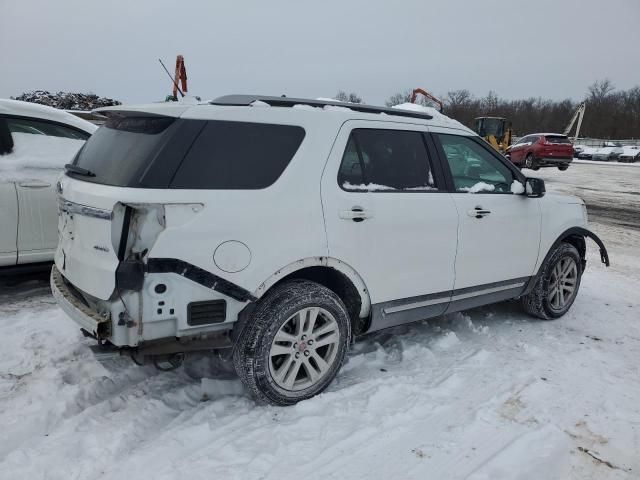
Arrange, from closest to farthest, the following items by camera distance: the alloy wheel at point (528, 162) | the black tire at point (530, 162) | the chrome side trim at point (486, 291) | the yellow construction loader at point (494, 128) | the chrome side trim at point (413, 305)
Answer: the chrome side trim at point (413, 305) < the chrome side trim at point (486, 291) < the black tire at point (530, 162) < the alloy wheel at point (528, 162) < the yellow construction loader at point (494, 128)

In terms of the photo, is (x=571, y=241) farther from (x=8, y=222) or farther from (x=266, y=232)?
(x=8, y=222)

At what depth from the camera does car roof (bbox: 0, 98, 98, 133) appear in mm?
4754

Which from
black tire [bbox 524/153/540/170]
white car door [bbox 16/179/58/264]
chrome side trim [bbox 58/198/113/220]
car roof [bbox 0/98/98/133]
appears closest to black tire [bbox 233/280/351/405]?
chrome side trim [bbox 58/198/113/220]

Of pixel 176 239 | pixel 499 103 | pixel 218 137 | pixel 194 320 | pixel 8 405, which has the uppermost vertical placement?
pixel 499 103

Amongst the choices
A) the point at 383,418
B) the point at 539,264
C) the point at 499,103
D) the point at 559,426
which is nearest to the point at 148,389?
the point at 383,418

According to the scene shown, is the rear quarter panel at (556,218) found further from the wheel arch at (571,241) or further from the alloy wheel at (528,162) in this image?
the alloy wheel at (528,162)

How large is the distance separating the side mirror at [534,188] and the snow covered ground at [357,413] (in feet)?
4.20

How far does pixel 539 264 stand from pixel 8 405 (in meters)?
4.38

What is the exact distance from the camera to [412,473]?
8.32 ft

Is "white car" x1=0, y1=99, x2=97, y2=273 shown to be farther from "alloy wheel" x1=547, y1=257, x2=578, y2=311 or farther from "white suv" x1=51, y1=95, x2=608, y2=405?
"alloy wheel" x1=547, y1=257, x2=578, y2=311

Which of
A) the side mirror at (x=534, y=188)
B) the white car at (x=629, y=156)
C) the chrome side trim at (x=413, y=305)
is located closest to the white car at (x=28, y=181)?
the chrome side trim at (x=413, y=305)

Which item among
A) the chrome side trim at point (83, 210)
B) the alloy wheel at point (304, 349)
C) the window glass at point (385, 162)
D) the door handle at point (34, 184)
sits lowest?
the alloy wheel at point (304, 349)

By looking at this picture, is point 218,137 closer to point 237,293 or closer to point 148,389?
point 237,293

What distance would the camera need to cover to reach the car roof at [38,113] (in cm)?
475
